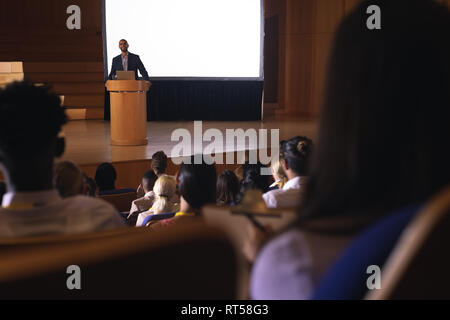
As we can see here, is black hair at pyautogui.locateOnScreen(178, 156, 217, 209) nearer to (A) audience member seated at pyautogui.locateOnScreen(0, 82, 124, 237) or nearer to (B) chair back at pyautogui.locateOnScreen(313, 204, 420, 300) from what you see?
(A) audience member seated at pyautogui.locateOnScreen(0, 82, 124, 237)

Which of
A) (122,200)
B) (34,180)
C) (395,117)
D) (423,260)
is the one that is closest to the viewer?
(423,260)

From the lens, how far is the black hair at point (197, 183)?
6.95 feet

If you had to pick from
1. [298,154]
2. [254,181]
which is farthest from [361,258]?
[254,181]

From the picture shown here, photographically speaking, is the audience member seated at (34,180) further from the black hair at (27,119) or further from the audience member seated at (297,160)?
the audience member seated at (297,160)

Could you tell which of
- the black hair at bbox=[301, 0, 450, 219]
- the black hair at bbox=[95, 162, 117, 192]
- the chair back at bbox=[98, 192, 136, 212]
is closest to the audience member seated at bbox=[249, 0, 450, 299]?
the black hair at bbox=[301, 0, 450, 219]

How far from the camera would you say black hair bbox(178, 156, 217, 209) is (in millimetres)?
2117

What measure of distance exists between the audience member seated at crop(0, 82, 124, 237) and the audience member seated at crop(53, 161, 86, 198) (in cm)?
43

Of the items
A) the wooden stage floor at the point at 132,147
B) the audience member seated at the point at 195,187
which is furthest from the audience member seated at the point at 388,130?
the wooden stage floor at the point at 132,147

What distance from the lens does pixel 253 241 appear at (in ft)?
3.01

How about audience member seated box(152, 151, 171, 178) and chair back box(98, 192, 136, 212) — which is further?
audience member seated box(152, 151, 171, 178)

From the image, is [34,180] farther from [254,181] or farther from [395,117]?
[254,181]

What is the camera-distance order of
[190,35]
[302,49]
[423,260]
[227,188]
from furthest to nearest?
[302,49] → [190,35] → [227,188] → [423,260]

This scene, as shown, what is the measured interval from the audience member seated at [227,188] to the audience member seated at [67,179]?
103 centimetres

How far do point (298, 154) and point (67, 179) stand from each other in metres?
1.24
